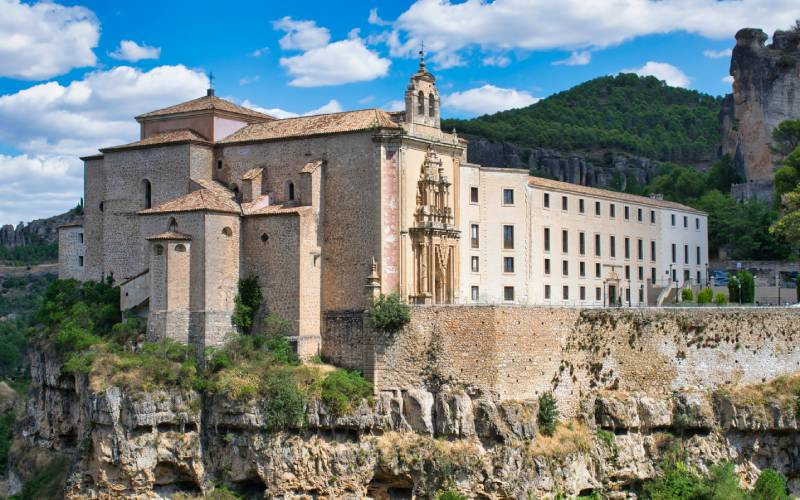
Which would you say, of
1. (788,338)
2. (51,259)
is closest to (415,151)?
(788,338)

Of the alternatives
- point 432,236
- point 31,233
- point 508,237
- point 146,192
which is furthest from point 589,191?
point 31,233

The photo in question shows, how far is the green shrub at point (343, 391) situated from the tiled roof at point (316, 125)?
12.0 metres

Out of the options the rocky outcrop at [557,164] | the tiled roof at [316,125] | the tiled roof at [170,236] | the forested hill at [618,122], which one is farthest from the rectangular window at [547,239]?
the forested hill at [618,122]

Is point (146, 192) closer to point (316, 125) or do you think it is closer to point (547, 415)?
point (316, 125)

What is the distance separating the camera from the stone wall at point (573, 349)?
174 feet

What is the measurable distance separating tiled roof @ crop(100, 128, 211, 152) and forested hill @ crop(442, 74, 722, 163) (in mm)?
68099

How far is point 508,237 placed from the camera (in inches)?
2431

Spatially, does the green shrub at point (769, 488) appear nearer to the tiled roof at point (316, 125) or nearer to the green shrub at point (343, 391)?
the green shrub at point (343, 391)

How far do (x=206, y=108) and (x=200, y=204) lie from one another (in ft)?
26.5

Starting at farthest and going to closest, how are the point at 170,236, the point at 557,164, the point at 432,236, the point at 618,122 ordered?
the point at 618,122 → the point at 557,164 → the point at 432,236 → the point at 170,236

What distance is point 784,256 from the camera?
8344cm

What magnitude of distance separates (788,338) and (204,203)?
31.1m

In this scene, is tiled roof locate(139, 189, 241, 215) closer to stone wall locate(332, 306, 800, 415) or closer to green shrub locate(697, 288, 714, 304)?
stone wall locate(332, 306, 800, 415)

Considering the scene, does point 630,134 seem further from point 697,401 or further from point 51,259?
point 697,401
